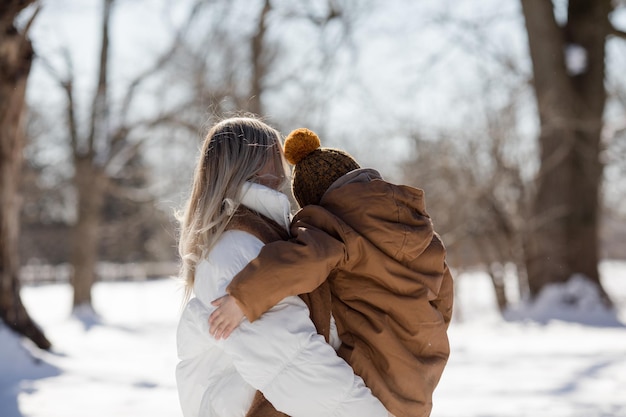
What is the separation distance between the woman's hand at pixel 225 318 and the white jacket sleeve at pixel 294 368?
2cm

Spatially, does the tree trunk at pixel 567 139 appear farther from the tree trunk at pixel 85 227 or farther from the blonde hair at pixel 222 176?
the blonde hair at pixel 222 176

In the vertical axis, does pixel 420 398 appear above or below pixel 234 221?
below

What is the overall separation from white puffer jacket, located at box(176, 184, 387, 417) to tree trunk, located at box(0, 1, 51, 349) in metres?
4.31

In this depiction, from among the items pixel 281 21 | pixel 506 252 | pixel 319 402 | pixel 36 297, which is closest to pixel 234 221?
pixel 319 402

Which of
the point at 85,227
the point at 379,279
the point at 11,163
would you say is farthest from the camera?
the point at 85,227

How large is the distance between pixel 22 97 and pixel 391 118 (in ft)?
36.2

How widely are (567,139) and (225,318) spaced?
33.6ft

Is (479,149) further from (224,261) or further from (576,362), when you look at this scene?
(224,261)

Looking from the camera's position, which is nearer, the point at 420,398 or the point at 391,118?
the point at 420,398

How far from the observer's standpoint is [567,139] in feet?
36.4

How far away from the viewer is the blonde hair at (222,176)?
218cm

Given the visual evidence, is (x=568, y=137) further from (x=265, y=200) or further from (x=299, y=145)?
(x=265, y=200)

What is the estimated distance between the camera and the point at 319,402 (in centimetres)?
197

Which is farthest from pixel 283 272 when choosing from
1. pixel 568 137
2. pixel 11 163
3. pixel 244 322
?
pixel 568 137
